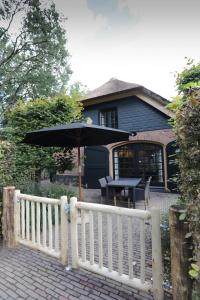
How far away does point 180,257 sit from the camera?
7.02 ft

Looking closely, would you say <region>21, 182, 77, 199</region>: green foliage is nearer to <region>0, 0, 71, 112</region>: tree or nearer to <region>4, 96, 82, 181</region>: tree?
<region>4, 96, 82, 181</region>: tree

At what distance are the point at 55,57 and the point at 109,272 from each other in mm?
17084

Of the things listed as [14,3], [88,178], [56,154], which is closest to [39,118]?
[56,154]

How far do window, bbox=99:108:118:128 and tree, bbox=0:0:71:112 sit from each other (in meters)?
7.78

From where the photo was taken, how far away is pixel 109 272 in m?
2.79

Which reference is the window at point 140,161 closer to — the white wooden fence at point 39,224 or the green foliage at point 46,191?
the green foliage at point 46,191

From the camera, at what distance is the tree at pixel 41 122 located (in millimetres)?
7164

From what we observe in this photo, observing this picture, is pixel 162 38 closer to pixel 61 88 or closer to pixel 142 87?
pixel 142 87

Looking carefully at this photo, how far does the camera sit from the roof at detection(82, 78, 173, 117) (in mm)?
9953

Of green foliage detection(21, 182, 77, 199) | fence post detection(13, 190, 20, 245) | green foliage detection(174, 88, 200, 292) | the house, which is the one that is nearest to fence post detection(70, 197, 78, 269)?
fence post detection(13, 190, 20, 245)

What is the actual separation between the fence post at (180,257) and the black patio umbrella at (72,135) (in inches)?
105

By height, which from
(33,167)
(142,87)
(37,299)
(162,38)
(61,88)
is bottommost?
(37,299)

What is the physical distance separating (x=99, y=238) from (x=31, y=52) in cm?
1745

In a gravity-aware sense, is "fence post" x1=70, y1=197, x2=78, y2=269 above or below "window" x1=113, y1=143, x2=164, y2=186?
below
